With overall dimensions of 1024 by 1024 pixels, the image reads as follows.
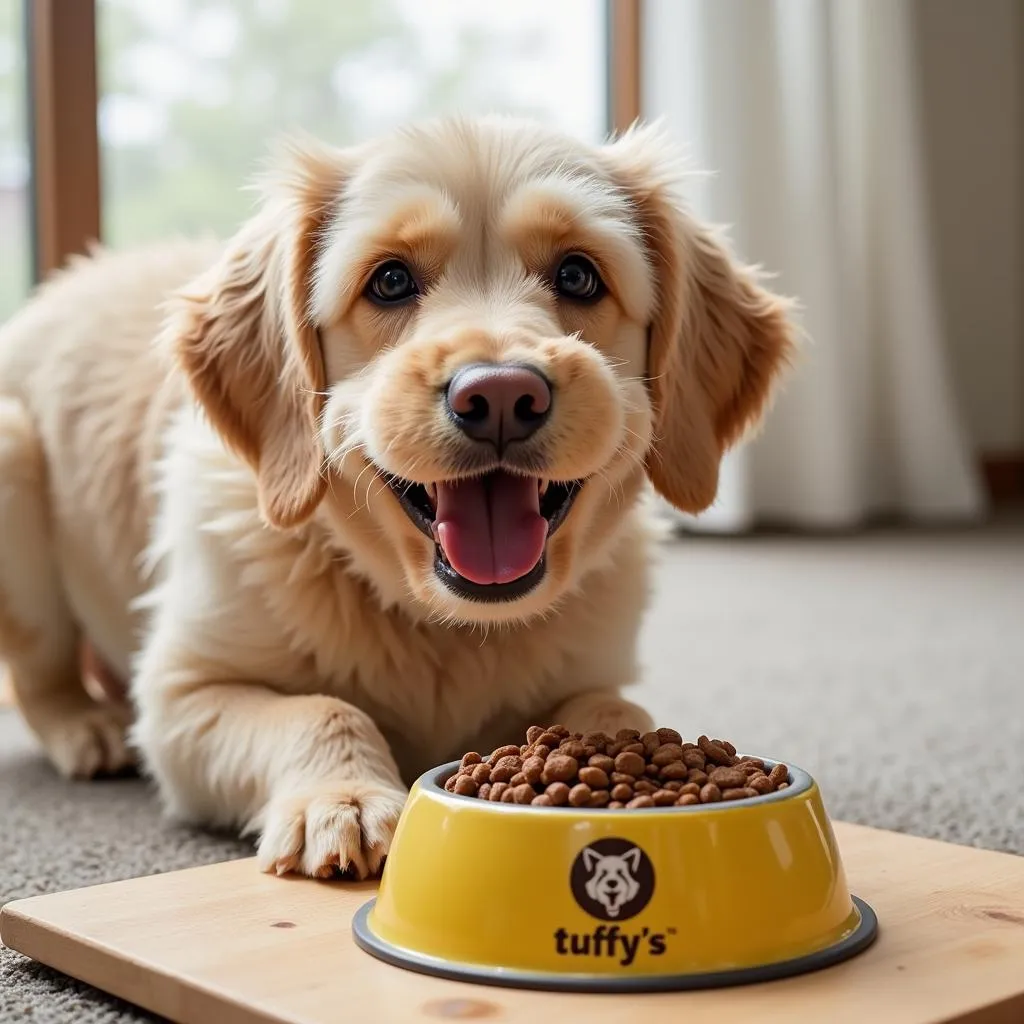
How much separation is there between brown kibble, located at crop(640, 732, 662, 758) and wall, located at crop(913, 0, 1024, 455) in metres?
5.27

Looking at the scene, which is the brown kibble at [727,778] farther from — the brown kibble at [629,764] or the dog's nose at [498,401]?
the dog's nose at [498,401]

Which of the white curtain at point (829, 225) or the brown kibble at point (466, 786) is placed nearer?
the brown kibble at point (466, 786)

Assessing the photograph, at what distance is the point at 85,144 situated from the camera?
319 cm

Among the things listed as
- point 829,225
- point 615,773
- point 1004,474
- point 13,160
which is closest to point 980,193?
point 1004,474

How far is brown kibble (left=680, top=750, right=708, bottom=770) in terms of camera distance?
1.22 m

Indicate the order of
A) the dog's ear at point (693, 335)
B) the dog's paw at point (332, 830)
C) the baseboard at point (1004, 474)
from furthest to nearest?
the baseboard at point (1004, 474)
the dog's ear at point (693, 335)
the dog's paw at point (332, 830)

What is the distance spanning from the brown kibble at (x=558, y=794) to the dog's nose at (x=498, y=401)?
0.35 m


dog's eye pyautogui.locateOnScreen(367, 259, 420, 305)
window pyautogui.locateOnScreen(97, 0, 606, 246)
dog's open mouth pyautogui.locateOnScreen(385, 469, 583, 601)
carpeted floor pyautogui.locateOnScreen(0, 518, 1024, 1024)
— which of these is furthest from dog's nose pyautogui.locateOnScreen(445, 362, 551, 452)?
window pyautogui.locateOnScreen(97, 0, 606, 246)

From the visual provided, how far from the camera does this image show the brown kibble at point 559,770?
1179 mm

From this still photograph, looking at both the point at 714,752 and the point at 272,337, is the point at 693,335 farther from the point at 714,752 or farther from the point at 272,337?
the point at 714,752

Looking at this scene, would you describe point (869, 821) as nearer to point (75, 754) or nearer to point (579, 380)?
point (579, 380)

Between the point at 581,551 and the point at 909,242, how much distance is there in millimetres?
4202

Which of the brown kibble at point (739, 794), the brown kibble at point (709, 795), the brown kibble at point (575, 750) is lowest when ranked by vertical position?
the brown kibble at point (739, 794)

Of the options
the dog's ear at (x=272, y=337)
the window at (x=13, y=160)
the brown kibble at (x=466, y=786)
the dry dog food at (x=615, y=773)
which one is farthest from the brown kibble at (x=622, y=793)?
the window at (x=13, y=160)
